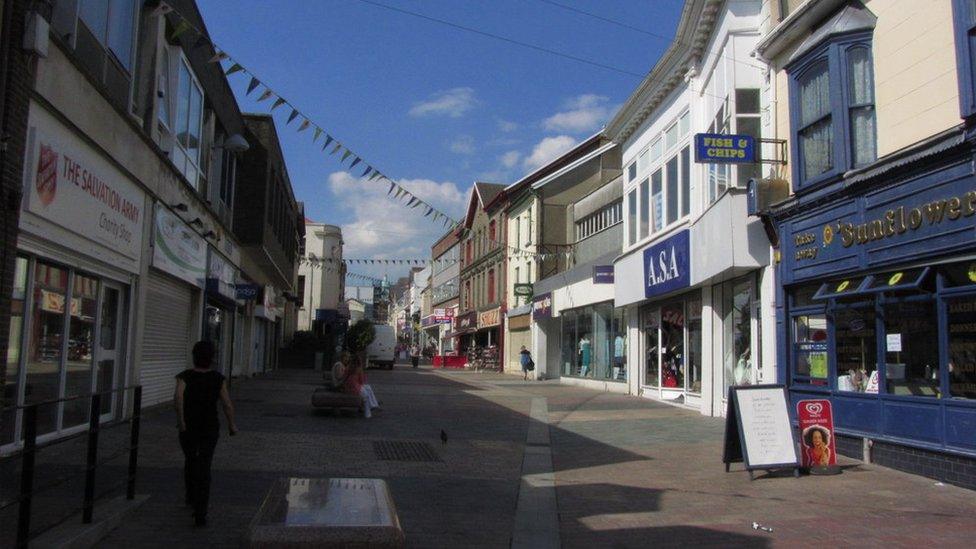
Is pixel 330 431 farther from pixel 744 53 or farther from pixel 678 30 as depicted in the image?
pixel 678 30

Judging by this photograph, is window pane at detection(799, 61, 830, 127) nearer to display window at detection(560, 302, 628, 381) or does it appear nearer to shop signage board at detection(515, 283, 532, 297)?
display window at detection(560, 302, 628, 381)

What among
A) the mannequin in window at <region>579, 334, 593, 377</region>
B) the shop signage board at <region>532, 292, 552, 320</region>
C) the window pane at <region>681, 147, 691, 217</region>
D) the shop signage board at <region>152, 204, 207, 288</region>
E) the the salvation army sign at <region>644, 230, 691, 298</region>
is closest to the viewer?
the shop signage board at <region>152, 204, 207, 288</region>

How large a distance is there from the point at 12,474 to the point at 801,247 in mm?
10666

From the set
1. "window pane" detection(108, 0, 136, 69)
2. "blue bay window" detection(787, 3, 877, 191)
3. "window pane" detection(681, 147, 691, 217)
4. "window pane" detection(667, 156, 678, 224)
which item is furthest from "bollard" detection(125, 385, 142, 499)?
"window pane" detection(667, 156, 678, 224)

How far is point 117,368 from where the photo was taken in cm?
1230

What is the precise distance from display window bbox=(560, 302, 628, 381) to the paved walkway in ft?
31.4

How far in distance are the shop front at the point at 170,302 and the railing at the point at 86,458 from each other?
693 centimetres

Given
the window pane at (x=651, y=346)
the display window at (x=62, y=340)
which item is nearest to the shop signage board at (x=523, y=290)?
the window pane at (x=651, y=346)

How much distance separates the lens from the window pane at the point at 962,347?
343 inches

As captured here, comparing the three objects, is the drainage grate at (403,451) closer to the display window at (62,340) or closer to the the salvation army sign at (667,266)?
the display window at (62,340)

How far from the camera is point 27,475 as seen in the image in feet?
15.3

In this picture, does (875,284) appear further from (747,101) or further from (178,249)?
(178,249)

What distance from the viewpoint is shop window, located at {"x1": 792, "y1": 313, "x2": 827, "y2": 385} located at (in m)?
11.7

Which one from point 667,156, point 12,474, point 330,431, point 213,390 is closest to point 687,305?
point 667,156
